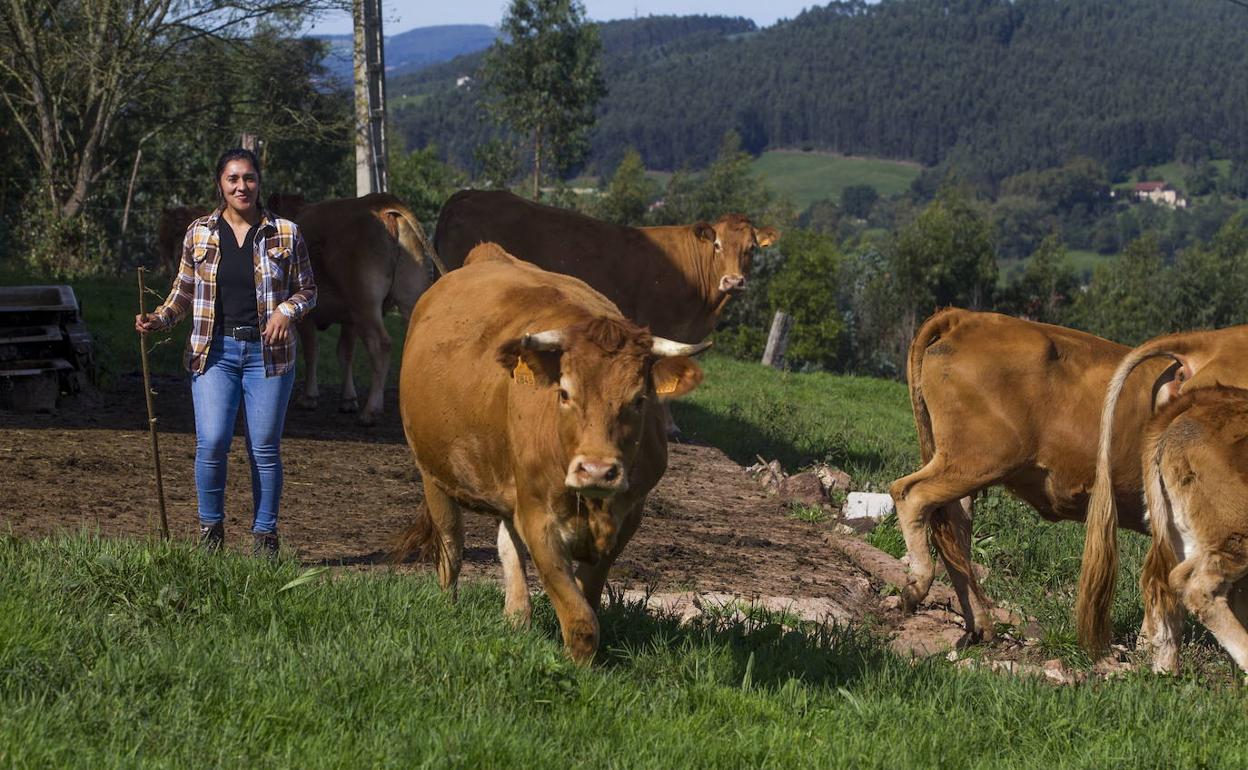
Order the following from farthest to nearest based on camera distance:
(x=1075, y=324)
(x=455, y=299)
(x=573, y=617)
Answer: (x=1075, y=324) → (x=455, y=299) → (x=573, y=617)

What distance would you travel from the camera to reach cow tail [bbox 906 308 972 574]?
8141 mm

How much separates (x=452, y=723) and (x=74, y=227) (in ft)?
68.0

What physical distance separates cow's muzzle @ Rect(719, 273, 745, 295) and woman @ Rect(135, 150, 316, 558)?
26.6 ft

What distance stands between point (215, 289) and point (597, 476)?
2.90 m

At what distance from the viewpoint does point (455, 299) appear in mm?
7020

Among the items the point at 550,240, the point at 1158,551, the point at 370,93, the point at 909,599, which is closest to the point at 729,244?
the point at 550,240

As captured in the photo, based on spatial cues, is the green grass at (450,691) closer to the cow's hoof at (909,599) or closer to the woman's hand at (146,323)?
the woman's hand at (146,323)

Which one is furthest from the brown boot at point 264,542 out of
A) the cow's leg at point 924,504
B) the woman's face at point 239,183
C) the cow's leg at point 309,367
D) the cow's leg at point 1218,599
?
the cow's leg at point 309,367

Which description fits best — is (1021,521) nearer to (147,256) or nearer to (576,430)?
(576,430)

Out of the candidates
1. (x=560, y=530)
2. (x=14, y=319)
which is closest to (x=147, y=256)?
(x=14, y=319)

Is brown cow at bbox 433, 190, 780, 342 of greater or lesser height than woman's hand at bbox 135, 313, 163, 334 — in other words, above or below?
below

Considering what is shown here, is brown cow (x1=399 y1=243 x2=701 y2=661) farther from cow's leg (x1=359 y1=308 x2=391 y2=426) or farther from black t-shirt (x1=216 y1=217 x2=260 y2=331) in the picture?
cow's leg (x1=359 y1=308 x2=391 y2=426)

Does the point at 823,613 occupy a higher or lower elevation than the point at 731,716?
lower

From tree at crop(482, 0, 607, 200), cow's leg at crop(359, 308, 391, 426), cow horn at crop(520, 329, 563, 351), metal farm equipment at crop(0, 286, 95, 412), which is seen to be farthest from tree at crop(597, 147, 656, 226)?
cow horn at crop(520, 329, 563, 351)
